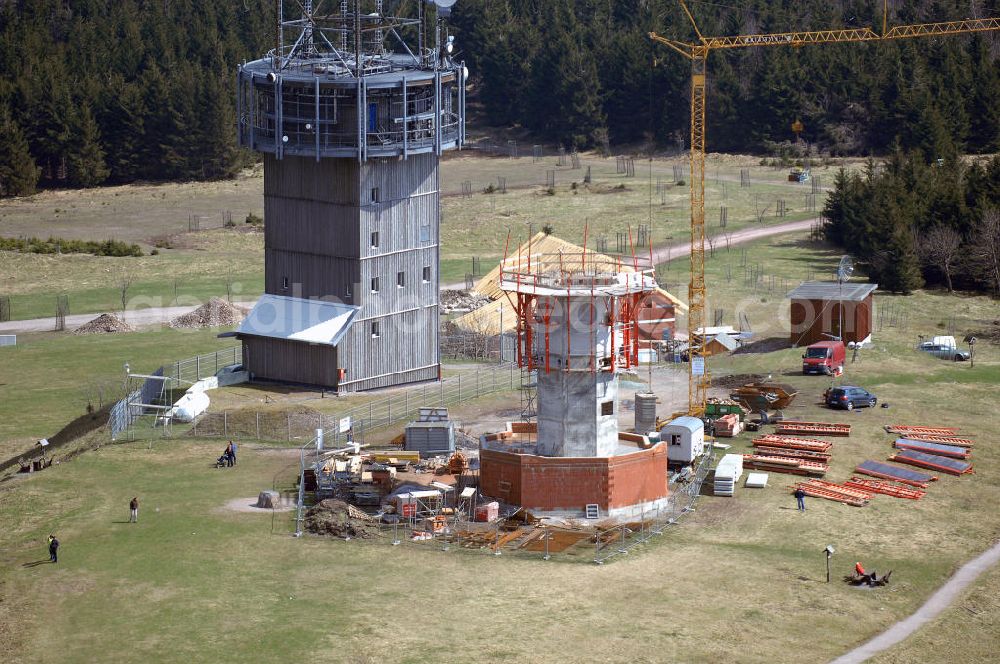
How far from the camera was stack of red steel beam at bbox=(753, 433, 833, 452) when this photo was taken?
273 ft

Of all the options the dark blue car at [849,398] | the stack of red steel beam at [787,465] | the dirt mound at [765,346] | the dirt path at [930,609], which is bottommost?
the dirt path at [930,609]

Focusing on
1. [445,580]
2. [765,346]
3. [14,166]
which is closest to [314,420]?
[445,580]

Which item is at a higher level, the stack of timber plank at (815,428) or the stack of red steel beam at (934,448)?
the stack of timber plank at (815,428)

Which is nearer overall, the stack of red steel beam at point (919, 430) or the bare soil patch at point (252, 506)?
the bare soil patch at point (252, 506)

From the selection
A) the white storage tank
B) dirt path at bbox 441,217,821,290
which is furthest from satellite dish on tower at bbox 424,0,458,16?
dirt path at bbox 441,217,821,290

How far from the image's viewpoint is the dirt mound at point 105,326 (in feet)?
370

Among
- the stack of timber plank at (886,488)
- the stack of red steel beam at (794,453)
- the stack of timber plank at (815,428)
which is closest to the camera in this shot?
the stack of timber plank at (886,488)

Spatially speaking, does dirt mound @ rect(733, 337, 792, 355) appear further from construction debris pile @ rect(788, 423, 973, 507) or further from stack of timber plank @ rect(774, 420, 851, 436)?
construction debris pile @ rect(788, 423, 973, 507)

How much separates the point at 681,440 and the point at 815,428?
9.36m

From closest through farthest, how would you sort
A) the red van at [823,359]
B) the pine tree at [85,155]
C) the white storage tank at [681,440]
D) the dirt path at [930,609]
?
the dirt path at [930,609] < the white storage tank at [681,440] < the red van at [823,359] < the pine tree at [85,155]

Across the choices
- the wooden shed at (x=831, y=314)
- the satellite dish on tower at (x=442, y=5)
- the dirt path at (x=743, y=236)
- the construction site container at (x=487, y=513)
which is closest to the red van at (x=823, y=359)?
the wooden shed at (x=831, y=314)

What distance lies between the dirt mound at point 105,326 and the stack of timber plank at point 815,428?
1838 inches

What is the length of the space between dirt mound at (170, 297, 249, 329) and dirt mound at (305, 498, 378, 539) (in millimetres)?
41543

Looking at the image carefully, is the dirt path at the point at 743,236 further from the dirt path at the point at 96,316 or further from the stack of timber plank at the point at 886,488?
the stack of timber plank at the point at 886,488
